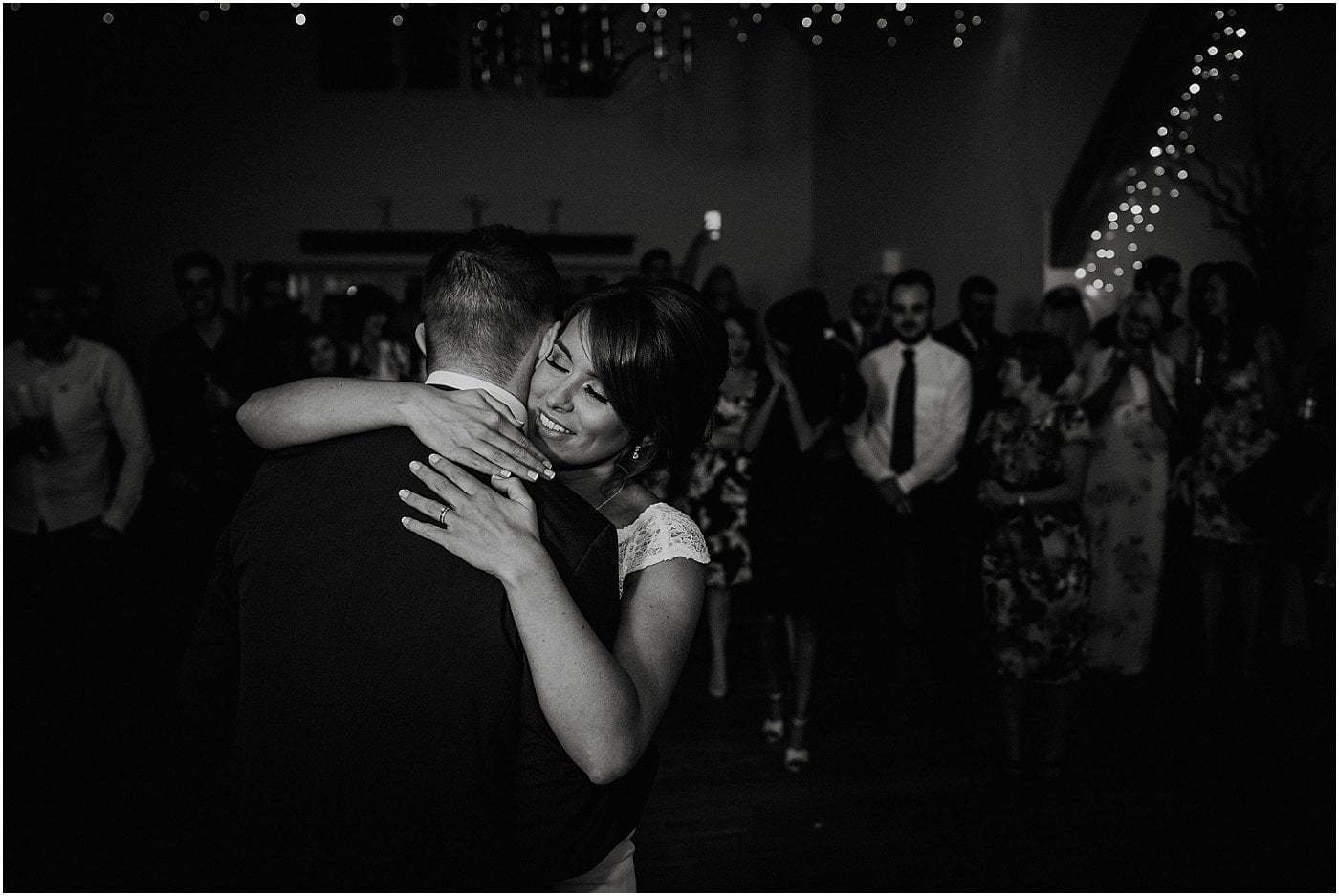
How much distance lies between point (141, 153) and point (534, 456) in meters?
9.99

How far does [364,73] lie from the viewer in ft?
31.6

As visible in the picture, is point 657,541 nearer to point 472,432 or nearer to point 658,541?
point 658,541

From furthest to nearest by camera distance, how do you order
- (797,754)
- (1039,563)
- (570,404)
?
(797,754) → (1039,563) → (570,404)

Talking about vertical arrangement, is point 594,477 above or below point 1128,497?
above

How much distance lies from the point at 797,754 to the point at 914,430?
1769mm

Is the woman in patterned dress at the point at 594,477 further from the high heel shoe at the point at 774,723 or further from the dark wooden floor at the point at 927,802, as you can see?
the high heel shoe at the point at 774,723

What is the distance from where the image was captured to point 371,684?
105 cm

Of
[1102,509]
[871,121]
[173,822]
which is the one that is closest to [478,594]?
[173,822]

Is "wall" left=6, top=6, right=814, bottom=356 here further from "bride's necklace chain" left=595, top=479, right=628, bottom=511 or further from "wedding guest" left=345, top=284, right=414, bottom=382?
"bride's necklace chain" left=595, top=479, right=628, bottom=511

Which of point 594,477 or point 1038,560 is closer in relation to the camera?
point 594,477

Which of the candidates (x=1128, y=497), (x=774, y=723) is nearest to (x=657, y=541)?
(x=774, y=723)

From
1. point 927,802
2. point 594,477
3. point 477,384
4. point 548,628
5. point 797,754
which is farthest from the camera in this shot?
point 797,754

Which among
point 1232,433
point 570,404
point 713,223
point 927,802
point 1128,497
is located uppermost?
point 713,223

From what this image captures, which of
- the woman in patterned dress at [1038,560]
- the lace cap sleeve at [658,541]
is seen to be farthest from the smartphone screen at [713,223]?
the lace cap sleeve at [658,541]
